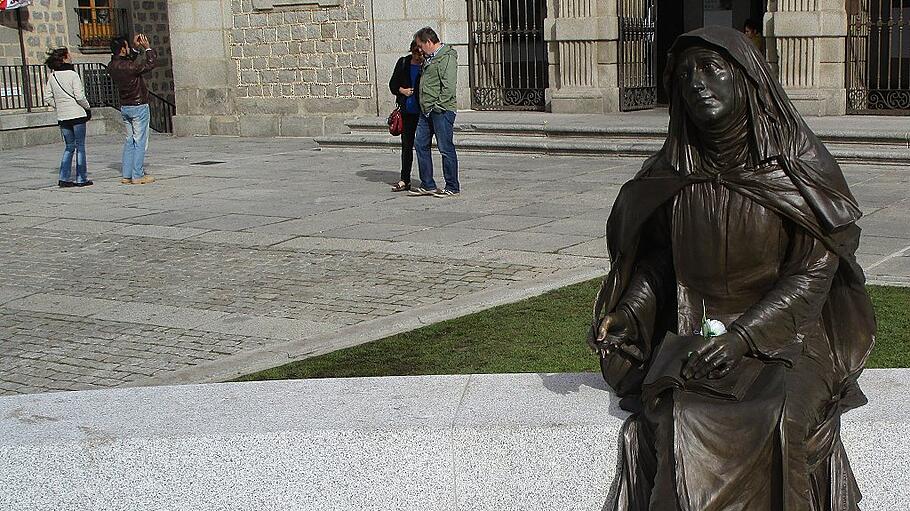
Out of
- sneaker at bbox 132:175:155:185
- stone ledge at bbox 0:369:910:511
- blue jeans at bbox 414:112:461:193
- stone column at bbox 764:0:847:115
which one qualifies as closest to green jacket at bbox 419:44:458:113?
blue jeans at bbox 414:112:461:193

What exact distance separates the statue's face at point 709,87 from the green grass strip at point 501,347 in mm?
2483

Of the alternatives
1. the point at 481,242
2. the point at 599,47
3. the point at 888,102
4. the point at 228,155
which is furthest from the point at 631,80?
the point at 481,242

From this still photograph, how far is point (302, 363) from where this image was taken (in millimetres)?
6695

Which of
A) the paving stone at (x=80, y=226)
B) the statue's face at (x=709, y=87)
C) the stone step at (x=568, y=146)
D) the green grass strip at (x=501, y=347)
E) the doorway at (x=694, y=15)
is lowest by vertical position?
the green grass strip at (x=501, y=347)

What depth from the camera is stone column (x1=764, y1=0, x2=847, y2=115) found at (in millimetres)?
16797

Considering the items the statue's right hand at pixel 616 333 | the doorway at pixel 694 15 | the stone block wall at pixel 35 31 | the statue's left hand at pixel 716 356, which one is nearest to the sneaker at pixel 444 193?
the doorway at pixel 694 15

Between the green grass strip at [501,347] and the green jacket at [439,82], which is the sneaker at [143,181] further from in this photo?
the green grass strip at [501,347]

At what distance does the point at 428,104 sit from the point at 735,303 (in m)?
8.79

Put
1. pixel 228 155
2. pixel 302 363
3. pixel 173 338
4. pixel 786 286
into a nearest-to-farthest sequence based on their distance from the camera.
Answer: pixel 786 286 → pixel 302 363 → pixel 173 338 → pixel 228 155

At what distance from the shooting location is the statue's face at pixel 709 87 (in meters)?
3.77

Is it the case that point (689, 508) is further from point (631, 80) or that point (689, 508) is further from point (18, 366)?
point (631, 80)

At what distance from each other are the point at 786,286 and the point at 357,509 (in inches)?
65.1

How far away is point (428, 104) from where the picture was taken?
41.3ft

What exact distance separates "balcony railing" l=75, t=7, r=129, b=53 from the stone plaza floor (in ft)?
49.7
